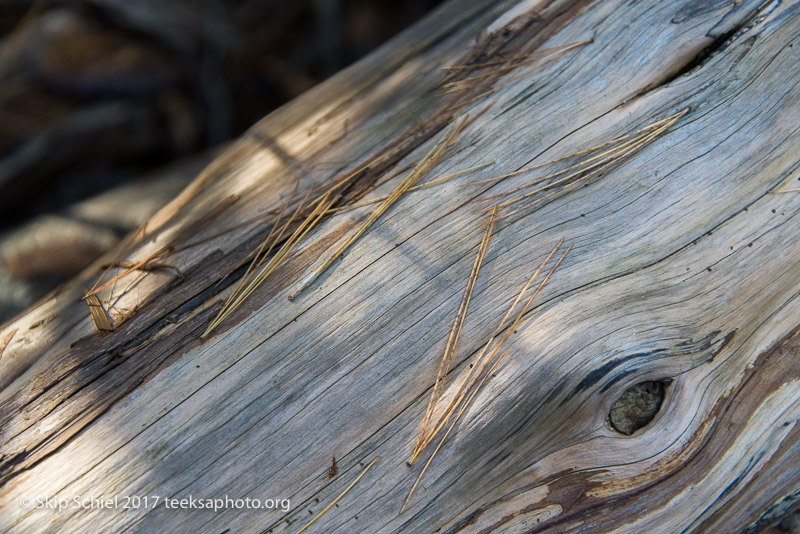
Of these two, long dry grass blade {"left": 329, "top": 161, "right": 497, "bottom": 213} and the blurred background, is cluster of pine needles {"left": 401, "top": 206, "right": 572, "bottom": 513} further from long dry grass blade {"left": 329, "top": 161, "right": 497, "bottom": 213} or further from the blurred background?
the blurred background

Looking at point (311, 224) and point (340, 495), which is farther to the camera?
point (311, 224)

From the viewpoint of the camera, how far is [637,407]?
1720mm

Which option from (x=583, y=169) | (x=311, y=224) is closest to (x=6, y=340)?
(x=311, y=224)

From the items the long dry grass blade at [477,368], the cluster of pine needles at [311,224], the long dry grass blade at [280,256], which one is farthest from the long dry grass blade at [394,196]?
the long dry grass blade at [477,368]

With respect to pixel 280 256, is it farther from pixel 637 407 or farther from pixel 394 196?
pixel 637 407

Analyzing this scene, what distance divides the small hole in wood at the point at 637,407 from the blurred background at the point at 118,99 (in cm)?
283

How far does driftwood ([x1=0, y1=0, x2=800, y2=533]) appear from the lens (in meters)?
1.61

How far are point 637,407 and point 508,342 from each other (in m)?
0.51

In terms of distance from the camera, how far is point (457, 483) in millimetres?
1649

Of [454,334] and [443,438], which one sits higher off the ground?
[454,334]

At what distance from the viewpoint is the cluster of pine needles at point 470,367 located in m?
1.64

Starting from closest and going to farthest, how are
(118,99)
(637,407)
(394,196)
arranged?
1. (637,407)
2. (394,196)
3. (118,99)

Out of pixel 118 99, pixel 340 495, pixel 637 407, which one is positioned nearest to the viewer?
pixel 340 495

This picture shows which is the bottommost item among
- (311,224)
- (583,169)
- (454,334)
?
(454,334)
